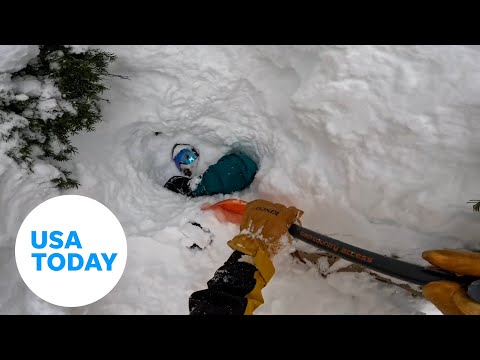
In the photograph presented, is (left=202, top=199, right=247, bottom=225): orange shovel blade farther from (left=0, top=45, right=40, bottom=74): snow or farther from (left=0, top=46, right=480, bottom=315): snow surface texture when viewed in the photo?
(left=0, top=45, right=40, bottom=74): snow

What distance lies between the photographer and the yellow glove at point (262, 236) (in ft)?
7.07

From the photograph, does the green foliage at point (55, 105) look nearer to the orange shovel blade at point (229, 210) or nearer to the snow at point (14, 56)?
the snow at point (14, 56)

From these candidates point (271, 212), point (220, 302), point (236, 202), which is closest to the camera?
point (220, 302)

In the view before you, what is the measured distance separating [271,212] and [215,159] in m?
1.34

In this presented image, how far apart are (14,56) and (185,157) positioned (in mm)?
1600

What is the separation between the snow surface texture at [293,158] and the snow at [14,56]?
0.62 metres

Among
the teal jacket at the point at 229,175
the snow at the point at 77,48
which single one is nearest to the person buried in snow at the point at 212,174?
the teal jacket at the point at 229,175

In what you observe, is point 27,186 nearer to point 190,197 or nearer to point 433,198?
point 190,197

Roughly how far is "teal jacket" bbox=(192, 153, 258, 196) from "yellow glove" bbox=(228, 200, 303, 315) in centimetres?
75

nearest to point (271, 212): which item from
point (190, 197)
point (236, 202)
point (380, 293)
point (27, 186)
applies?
point (236, 202)

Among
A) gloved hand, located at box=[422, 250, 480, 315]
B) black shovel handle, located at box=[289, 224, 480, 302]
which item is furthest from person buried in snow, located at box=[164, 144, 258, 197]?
gloved hand, located at box=[422, 250, 480, 315]

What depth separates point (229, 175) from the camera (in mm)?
3334

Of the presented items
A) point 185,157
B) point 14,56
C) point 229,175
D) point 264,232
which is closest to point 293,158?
point 229,175

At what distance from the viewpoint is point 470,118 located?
6.96ft
